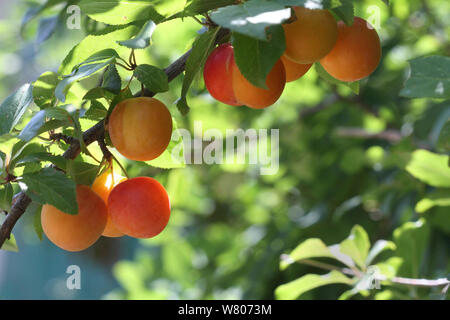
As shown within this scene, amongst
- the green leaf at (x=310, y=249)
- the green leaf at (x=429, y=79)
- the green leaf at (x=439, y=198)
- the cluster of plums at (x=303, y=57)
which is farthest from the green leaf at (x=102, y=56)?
the green leaf at (x=439, y=198)

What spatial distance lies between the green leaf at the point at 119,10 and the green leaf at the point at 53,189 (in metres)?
0.17

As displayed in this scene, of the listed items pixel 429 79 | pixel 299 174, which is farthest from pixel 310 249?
pixel 299 174

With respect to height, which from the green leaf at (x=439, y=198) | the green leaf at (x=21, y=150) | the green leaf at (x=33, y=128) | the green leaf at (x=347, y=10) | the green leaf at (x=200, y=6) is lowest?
the green leaf at (x=439, y=198)

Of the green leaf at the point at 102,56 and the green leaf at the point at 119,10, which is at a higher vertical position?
the green leaf at the point at 119,10

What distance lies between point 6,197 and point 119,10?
0.25m

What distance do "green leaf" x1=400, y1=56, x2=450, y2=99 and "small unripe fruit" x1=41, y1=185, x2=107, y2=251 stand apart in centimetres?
39

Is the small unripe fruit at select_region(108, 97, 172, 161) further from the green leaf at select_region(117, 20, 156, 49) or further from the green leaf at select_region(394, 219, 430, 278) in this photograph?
the green leaf at select_region(394, 219, 430, 278)

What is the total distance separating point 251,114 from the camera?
156 centimetres

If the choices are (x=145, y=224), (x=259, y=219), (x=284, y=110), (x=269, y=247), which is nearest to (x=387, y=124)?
(x=284, y=110)

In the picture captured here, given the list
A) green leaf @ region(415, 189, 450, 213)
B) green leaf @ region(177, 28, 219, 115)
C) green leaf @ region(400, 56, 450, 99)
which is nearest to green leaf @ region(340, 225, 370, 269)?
green leaf @ region(415, 189, 450, 213)

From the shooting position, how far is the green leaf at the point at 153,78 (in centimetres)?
58

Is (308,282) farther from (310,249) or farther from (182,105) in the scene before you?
(182,105)

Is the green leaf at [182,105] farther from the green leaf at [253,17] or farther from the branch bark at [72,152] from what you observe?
the green leaf at [253,17]

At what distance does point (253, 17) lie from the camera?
0.46 meters
